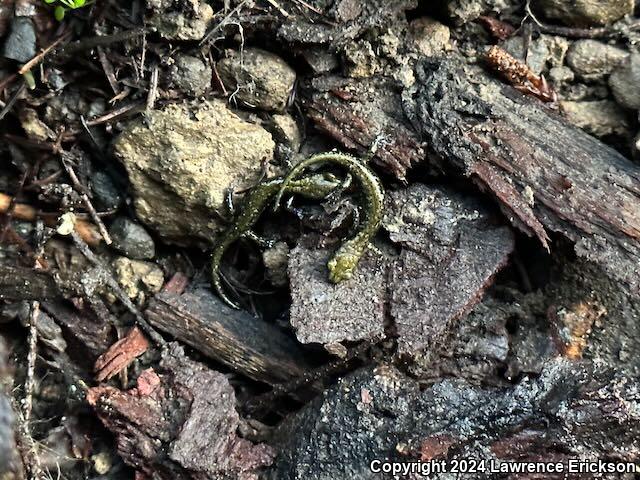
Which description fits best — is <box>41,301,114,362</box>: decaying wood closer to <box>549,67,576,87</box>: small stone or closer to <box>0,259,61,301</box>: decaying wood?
<box>0,259,61,301</box>: decaying wood

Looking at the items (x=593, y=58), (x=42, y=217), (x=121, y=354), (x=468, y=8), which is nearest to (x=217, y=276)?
(x=121, y=354)

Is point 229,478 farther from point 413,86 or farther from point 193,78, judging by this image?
point 413,86

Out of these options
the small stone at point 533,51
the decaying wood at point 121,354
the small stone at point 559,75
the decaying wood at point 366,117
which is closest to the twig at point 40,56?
the decaying wood at point 366,117

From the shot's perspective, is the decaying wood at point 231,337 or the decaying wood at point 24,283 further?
the decaying wood at point 231,337

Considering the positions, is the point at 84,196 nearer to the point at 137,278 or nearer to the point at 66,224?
the point at 66,224

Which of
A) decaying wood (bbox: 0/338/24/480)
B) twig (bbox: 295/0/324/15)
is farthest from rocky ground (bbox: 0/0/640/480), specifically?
decaying wood (bbox: 0/338/24/480)

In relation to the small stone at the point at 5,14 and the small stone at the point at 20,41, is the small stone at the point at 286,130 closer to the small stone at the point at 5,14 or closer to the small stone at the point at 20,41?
the small stone at the point at 20,41
